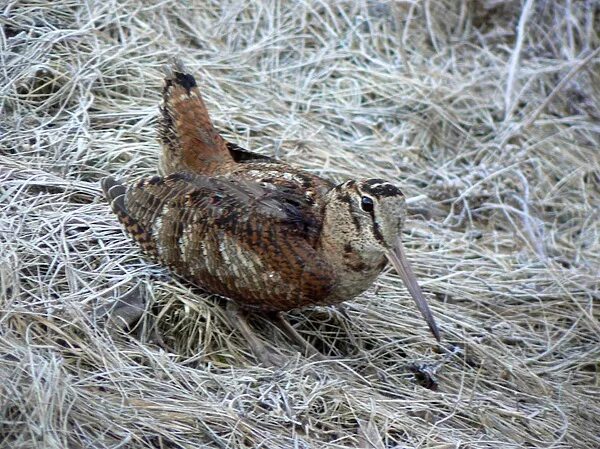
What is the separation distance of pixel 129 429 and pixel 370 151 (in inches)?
111

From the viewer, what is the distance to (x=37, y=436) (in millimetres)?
3166

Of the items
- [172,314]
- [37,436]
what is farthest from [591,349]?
[37,436]

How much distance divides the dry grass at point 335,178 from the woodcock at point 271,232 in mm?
197

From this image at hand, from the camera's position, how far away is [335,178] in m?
5.43

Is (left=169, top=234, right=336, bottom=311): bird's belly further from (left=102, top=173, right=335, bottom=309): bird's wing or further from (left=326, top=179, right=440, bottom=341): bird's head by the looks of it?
(left=326, top=179, right=440, bottom=341): bird's head

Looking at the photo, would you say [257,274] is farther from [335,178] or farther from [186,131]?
[335,178]

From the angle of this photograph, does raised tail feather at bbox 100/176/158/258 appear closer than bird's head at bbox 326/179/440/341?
No

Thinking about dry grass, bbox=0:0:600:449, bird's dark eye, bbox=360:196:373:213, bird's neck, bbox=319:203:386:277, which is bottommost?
dry grass, bbox=0:0:600:449

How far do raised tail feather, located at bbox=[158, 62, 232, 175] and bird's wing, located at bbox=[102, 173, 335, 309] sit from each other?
206 millimetres

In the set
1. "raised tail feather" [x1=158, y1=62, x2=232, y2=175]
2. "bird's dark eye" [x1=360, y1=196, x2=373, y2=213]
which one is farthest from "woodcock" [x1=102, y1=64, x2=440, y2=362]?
"raised tail feather" [x1=158, y1=62, x2=232, y2=175]

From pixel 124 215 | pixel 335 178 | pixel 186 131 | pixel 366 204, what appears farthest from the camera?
pixel 335 178

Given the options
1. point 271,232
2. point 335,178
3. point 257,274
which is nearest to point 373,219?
point 271,232

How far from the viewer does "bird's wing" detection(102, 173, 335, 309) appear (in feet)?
13.2

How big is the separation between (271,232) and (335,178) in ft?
4.73
